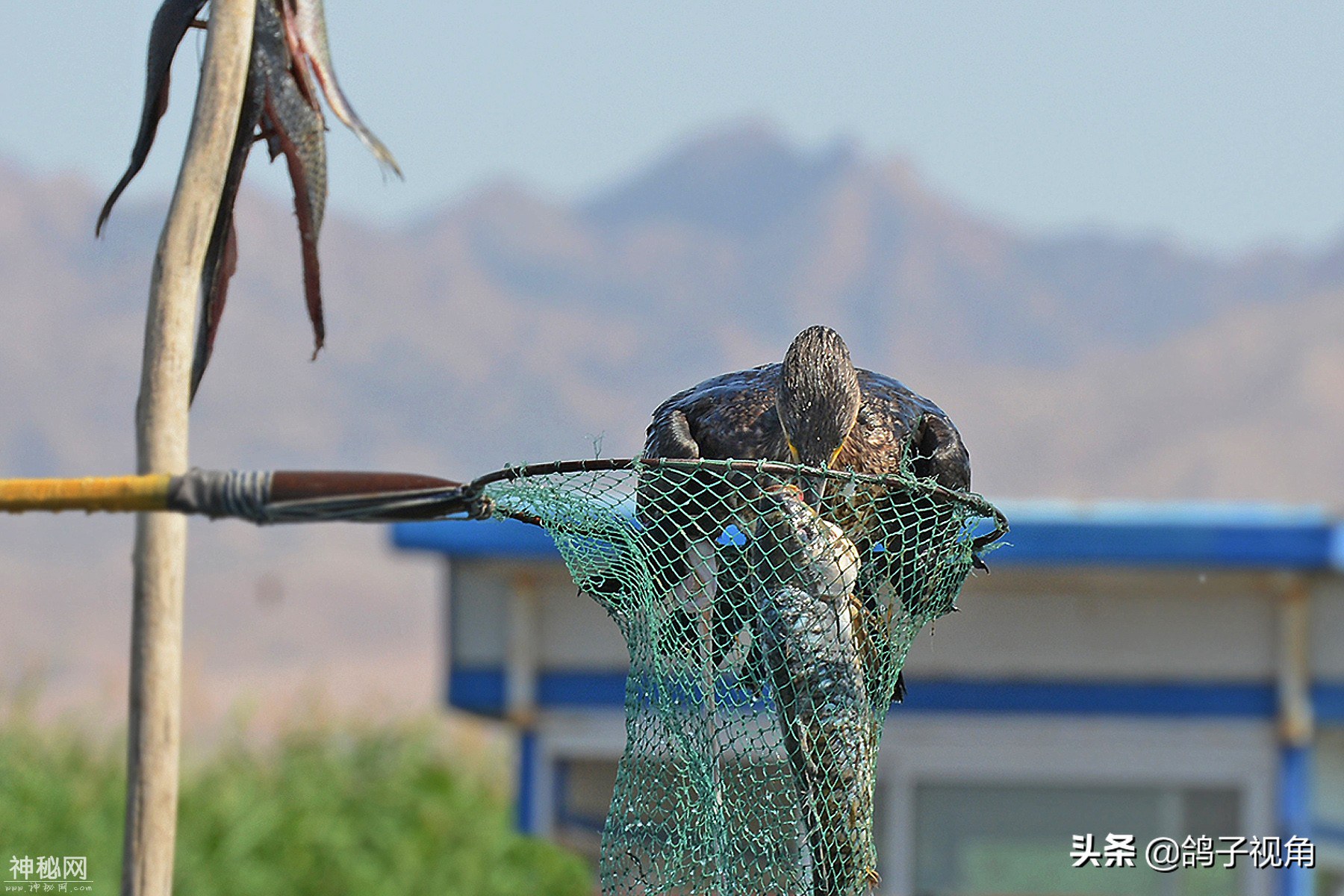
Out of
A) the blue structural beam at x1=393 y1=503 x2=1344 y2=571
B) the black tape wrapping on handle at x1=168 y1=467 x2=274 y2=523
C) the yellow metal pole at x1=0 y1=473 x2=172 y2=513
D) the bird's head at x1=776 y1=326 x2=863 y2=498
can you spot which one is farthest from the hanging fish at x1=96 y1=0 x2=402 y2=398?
the blue structural beam at x1=393 y1=503 x2=1344 y2=571

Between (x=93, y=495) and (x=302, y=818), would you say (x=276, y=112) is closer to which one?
(x=93, y=495)

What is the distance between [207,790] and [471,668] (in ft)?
14.6

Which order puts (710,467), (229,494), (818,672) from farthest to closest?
(818,672) < (710,467) < (229,494)

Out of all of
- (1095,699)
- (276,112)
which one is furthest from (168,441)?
(1095,699)

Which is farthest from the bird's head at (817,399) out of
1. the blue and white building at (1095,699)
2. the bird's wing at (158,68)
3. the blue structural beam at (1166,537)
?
the blue and white building at (1095,699)

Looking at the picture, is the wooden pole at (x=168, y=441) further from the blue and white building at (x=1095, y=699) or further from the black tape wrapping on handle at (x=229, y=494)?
the blue and white building at (x=1095, y=699)

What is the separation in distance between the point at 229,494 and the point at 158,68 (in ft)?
5.29

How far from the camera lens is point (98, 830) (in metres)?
15.1

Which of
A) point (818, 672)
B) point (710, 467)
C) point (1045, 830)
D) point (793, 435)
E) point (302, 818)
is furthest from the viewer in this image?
point (302, 818)

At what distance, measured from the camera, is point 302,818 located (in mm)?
16000

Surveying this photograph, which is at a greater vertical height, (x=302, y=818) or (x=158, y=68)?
(x=158, y=68)

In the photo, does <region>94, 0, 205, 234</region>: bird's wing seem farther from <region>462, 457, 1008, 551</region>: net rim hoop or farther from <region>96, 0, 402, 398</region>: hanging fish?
<region>462, 457, 1008, 551</region>: net rim hoop

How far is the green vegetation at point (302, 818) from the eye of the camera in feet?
48.1

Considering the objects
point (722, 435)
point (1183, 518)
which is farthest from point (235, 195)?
point (1183, 518)
